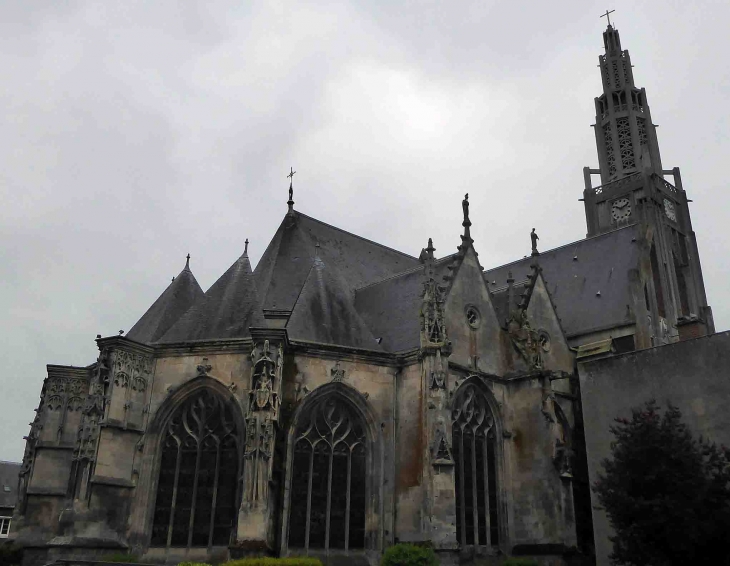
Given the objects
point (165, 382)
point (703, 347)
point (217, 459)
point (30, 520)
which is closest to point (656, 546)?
point (703, 347)

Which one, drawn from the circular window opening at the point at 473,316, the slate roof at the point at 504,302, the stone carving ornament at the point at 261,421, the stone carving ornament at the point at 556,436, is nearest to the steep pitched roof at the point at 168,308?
the stone carving ornament at the point at 261,421

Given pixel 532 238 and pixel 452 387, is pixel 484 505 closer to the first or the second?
pixel 452 387

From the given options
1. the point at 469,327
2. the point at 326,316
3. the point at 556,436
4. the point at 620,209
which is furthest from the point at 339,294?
the point at 620,209

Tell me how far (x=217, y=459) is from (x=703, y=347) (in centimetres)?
1248

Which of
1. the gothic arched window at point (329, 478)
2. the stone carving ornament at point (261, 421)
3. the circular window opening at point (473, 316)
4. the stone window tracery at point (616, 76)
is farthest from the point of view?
the stone window tracery at point (616, 76)

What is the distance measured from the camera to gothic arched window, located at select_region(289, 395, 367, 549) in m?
16.6

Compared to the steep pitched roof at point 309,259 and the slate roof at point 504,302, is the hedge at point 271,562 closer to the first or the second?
the steep pitched roof at point 309,259

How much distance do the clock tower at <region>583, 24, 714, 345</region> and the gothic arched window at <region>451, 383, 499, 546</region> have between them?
11286 mm

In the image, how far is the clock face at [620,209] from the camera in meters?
34.5

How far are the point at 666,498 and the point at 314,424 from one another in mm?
8438

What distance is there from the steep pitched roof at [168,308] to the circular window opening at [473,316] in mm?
8432

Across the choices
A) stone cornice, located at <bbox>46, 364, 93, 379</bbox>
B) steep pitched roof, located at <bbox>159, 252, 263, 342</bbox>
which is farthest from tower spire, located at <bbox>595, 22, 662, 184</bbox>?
stone cornice, located at <bbox>46, 364, 93, 379</bbox>

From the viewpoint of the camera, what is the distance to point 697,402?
54.8ft

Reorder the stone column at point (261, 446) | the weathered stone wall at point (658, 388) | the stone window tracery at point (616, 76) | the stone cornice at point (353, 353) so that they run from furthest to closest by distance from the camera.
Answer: the stone window tracery at point (616, 76) < the stone cornice at point (353, 353) < the weathered stone wall at point (658, 388) < the stone column at point (261, 446)
